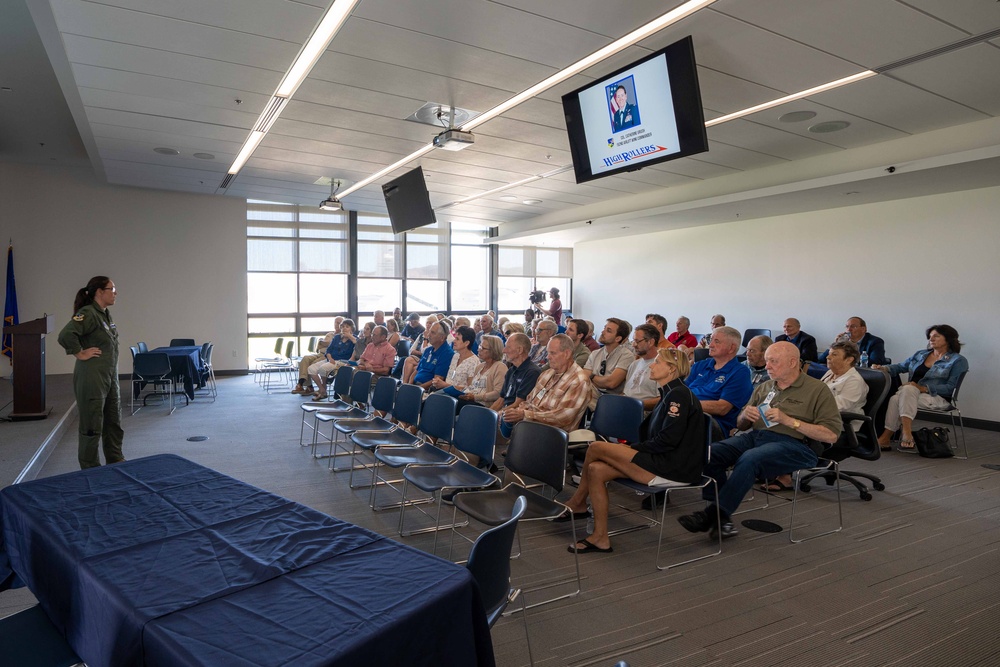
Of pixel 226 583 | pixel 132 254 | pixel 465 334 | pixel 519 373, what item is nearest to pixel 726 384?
pixel 519 373

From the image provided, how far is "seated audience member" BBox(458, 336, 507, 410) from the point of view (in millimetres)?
5246

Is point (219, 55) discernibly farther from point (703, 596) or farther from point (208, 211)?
point (208, 211)

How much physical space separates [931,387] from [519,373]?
193 inches

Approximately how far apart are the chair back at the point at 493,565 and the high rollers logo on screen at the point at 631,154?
3120 millimetres

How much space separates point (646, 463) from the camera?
3523 millimetres

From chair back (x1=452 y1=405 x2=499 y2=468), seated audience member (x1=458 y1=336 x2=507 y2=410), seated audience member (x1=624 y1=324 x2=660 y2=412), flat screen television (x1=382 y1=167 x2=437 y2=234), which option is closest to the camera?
chair back (x1=452 y1=405 x2=499 y2=468)

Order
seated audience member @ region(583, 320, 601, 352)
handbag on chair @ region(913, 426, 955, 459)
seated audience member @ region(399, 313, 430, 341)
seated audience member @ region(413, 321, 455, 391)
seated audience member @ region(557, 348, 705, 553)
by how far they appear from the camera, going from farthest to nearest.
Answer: seated audience member @ region(399, 313, 430, 341) < seated audience member @ region(583, 320, 601, 352) < seated audience member @ region(413, 321, 455, 391) < handbag on chair @ region(913, 426, 955, 459) < seated audience member @ region(557, 348, 705, 553)

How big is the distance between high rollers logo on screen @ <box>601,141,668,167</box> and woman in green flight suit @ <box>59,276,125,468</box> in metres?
4.19

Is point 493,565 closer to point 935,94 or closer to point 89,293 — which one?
point 89,293

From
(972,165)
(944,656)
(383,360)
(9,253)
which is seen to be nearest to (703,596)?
(944,656)

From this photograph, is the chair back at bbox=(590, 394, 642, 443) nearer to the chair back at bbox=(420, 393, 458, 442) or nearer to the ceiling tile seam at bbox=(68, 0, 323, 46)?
the chair back at bbox=(420, 393, 458, 442)

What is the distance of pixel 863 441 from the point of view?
4.38m

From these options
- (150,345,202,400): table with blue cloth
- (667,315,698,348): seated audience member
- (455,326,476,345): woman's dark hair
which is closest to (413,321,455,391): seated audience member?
(455,326,476,345): woman's dark hair

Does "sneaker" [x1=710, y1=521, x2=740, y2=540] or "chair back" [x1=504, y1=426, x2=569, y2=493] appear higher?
"chair back" [x1=504, y1=426, x2=569, y2=493]
